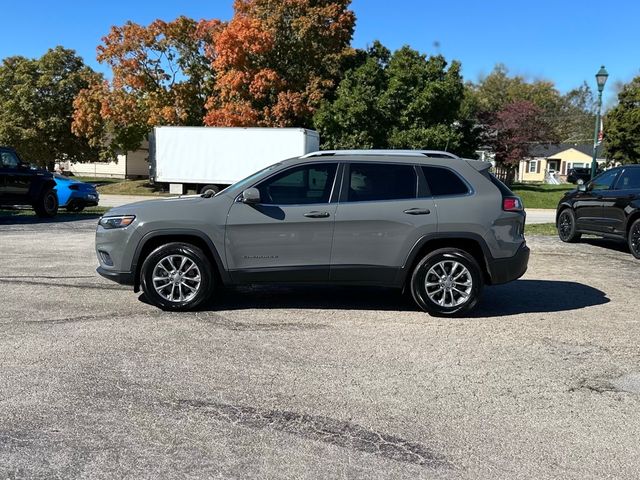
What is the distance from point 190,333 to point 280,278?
1.19 meters

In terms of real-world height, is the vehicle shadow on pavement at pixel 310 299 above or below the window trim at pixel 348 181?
below

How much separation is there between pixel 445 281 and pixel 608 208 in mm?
7003

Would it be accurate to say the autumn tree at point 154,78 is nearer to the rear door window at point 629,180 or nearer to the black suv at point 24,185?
the black suv at point 24,185

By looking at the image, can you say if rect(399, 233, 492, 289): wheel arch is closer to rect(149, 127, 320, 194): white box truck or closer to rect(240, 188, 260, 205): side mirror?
rect(240, 188, 260, 205): side mirror

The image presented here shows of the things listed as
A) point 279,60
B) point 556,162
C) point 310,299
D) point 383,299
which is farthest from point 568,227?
point 556,162

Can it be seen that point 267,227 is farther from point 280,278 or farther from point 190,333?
point 190,333

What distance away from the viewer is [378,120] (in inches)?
1246

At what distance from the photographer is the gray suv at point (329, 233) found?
6324 mm

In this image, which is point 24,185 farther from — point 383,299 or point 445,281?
point 445,281

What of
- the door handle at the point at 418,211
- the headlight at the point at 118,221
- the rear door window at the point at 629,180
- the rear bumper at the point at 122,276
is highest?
the rear door window at the point at 629,180

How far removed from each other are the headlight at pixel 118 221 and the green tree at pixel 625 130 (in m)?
40.9

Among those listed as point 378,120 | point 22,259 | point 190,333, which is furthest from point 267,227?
point 378,120

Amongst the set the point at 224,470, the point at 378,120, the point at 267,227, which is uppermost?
the point at 378,120

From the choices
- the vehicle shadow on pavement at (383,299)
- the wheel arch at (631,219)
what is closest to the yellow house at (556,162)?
the wheel arch at (631,219)
